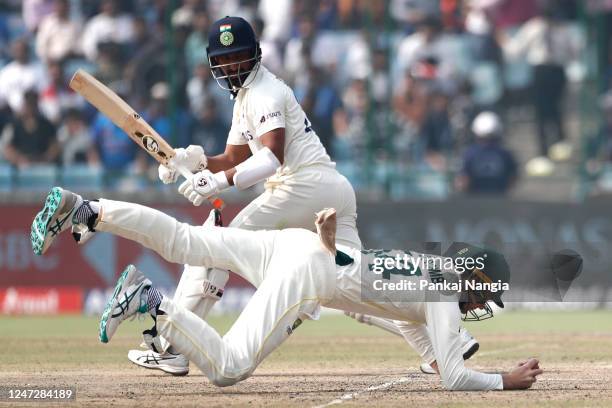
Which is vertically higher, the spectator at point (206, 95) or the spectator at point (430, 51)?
the spectator at point (430, 51)

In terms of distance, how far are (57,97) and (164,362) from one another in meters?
9.00

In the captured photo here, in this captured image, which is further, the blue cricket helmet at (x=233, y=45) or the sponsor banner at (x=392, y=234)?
the sponsor banner at (x=392, y=234)

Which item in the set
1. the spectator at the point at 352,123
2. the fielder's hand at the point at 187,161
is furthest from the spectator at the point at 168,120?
the fielder's hand at the point at 187,161

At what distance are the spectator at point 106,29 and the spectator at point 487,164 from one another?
16.0 feet

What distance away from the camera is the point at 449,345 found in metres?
6.80

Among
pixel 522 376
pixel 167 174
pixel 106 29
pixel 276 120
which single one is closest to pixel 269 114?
pixel 276 120

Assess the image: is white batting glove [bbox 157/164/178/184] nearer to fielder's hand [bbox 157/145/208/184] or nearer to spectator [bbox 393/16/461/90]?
fielder's hand [bbox 157/145/208/184]

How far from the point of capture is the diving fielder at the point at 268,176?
8.12 metres

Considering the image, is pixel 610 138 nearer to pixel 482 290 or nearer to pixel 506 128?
pixel 506 128

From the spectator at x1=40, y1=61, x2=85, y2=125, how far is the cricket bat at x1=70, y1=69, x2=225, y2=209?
26.2 feet

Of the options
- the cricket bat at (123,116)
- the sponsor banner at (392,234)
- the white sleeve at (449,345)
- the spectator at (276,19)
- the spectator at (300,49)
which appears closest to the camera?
the white sleeve at (449,345)

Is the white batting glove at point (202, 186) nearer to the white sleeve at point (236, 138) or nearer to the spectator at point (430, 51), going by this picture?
the white sleeve at point (236, 138)

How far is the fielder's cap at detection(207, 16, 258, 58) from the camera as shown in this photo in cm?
822
